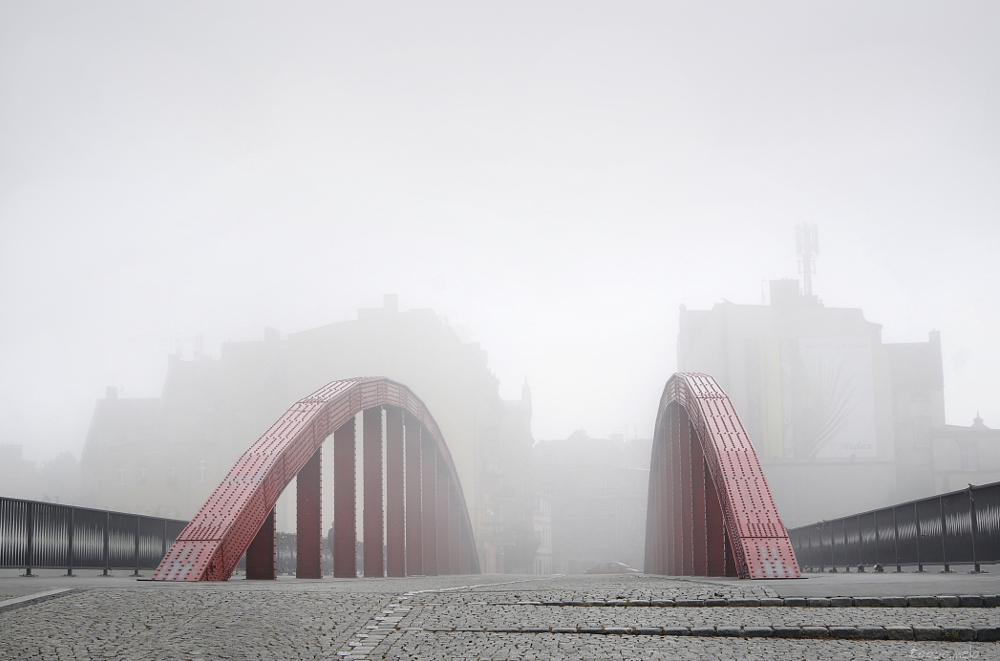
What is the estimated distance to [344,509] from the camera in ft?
59.9

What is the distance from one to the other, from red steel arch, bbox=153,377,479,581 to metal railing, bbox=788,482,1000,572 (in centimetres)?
908

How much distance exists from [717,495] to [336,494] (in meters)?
6.71

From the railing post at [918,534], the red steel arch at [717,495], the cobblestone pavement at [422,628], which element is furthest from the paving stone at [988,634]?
the railing post at [918,534]

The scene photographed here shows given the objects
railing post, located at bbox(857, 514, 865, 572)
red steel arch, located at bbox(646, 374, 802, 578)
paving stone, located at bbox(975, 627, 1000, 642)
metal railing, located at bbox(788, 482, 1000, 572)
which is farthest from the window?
paving stone, located at bbox(975, 627, 1000, 642)

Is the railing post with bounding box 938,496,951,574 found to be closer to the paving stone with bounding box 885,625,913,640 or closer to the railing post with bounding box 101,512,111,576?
the paving stone with bounding box 885,625,913,640

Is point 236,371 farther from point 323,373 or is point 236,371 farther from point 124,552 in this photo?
point 124,552

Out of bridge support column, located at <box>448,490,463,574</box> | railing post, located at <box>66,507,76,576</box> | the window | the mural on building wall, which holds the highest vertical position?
the mural on building wall

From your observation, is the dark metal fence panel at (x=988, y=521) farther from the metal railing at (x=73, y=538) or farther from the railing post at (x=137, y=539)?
the railing post at (x=137, y=539)

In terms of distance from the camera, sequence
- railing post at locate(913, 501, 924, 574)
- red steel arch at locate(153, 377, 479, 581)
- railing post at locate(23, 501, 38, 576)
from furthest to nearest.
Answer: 1. railing post at locate(913, 501, 924, 574)
2. railing post at locate(23, 501, 38, 576)
3. red steel arch at locate(153, 377, 479, 581)

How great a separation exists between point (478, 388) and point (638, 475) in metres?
26.0

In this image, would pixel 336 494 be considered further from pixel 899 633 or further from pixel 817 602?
pixel 899 633

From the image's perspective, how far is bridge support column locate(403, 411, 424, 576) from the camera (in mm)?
25219

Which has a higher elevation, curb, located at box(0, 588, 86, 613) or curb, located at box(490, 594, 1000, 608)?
curb, located at box(0, 588, 86, 613)

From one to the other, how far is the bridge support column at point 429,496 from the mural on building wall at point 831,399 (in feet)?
130
